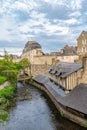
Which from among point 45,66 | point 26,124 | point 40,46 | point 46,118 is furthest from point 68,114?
point 40,46

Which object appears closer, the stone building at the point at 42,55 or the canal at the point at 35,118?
the canal at the point at 35,118

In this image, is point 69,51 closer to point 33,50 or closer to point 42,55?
point 42,55

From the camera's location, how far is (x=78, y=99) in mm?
23641

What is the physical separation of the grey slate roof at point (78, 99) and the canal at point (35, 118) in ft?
4.69

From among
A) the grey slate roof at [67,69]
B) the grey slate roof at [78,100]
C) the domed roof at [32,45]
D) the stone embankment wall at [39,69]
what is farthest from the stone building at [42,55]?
the grey slate roof at [78,100]

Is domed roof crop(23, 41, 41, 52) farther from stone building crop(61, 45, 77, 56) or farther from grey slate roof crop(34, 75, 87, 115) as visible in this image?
grey slate roof crop(34, 75, 87, 115)

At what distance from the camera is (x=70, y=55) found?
73.4 m

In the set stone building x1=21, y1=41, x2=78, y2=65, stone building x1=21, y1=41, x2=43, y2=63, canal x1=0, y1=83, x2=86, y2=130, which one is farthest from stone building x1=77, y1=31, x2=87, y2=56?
canal x1=0, y1=83, x2=86, y2=130

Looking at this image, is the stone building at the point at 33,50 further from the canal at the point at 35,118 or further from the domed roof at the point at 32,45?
the canal at the point at 35,118

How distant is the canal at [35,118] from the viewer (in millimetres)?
22250

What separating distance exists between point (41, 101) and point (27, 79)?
27.8 meters

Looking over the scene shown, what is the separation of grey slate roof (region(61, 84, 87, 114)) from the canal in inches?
56.3

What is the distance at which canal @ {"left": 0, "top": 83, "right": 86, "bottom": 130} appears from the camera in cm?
2225

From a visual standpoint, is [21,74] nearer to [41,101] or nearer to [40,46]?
[40,46]
